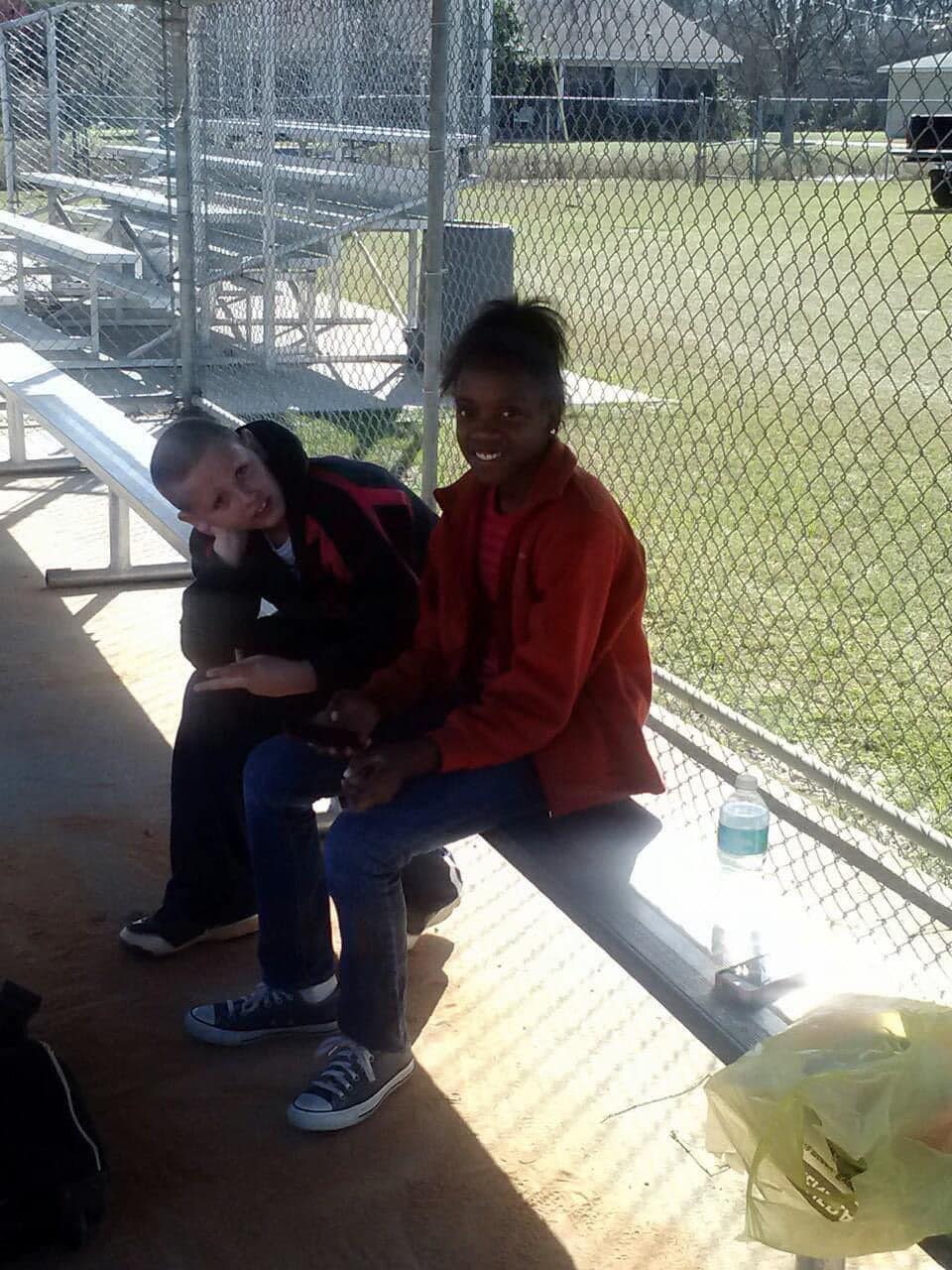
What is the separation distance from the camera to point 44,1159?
2.36 meters

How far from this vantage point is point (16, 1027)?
254 centimetres

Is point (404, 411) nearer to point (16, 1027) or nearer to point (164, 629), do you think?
point (164, 629)

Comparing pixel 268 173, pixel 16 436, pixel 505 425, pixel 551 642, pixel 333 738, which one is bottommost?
pixel 16 436

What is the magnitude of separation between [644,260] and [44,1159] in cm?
635

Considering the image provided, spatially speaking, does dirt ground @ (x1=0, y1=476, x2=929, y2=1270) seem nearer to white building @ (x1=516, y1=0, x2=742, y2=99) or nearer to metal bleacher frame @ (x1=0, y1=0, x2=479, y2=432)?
white building @ (x1=516, y1=0, x2=742, y2=99)

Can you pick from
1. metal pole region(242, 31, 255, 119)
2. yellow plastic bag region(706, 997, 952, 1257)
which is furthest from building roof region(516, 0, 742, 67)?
metal pole region(242, 31, 255, 119)

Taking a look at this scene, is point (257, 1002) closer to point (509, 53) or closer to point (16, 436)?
point (509, 53)

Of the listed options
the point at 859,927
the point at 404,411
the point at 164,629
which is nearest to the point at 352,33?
the point at 404,411

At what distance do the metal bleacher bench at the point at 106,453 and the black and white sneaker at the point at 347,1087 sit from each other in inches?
74.7

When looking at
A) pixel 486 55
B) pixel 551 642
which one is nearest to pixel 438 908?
pixel 551 642

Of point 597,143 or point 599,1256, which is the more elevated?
point 597,143

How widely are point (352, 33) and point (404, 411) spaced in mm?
2126

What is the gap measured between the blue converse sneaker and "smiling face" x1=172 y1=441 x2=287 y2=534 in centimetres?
93

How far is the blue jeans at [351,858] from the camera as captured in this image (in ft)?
8.30
